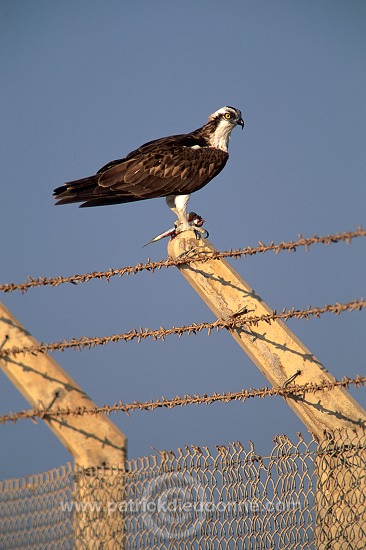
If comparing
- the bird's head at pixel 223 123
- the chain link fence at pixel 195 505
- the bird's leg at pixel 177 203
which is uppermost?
the bird's head at pixel 223 123

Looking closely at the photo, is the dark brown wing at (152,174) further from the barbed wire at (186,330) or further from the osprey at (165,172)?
the barbed wire at (186,330)

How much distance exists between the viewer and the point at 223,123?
28.2 ft

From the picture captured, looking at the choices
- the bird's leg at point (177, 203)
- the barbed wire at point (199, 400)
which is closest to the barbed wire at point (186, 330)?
the barbed wire at point (199, 400)

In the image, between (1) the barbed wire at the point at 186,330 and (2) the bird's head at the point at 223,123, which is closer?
(1) the barbed wire at the point at 186,330

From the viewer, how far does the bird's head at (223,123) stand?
8406 millimetres

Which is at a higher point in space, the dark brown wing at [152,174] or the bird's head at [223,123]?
the bird's head at [223,123]

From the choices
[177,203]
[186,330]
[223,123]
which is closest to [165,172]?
[177,203]

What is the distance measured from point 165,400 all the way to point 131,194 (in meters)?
3.34

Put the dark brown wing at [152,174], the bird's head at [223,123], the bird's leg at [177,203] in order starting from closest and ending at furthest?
1. the dark brown wing at [152,174]
2. the bird's leg at [177,203]
3. the bird's head at [223,123]

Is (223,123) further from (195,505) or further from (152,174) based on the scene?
(195,505)

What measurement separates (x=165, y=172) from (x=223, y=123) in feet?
4.84

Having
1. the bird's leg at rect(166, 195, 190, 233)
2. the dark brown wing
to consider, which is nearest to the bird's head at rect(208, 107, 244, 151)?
the dark brown wing

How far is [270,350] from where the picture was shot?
3.81 metres

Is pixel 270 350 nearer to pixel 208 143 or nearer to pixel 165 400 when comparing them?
pixel 165 400
